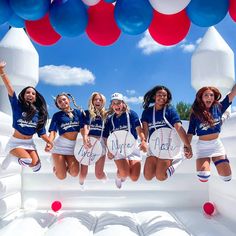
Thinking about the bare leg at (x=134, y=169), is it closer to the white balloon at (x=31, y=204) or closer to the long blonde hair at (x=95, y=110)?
the long blonde hair at (x=95, y=110)

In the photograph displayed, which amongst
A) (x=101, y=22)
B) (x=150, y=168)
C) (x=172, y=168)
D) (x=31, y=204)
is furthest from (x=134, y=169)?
(x=101, y=22)

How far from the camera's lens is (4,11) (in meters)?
2.84

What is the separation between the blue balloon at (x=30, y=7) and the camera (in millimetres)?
2713

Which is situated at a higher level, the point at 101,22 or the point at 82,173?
the point at 101,22

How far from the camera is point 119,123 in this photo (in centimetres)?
358

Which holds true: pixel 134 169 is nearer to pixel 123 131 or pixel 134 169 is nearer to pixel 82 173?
pixel 123 131

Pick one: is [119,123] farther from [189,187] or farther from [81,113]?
[189,187]

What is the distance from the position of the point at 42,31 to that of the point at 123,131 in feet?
4.40

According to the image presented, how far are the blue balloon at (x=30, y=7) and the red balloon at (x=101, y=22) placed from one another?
481 millimetres

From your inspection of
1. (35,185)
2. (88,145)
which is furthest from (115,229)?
(35,185)

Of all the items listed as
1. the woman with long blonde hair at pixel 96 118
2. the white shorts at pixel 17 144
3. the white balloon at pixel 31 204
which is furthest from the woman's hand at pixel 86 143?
the white balloon at pixel 31 204

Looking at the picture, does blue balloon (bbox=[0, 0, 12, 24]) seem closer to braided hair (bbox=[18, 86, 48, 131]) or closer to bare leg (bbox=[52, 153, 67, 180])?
braided hair (bbox=[18, 86, 48, 131])

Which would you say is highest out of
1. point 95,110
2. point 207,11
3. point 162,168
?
point 207,11

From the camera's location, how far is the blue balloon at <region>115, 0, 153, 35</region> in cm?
275
